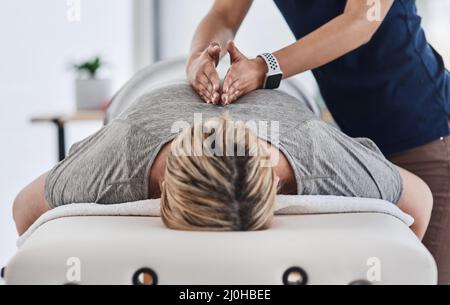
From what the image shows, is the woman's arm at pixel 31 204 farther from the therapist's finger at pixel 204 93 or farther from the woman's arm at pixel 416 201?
the woman's arm at pixel 416 201

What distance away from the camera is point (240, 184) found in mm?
1043

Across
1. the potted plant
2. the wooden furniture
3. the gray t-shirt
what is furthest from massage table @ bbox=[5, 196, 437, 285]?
the potted plant

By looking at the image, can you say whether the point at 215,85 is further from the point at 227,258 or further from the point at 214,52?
the point at 227,258

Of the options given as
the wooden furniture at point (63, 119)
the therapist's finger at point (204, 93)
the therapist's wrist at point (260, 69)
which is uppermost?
the therapist's wrist at point (260, 69)

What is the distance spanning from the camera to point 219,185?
3.41 feet

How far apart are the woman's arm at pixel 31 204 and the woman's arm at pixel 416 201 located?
693mm

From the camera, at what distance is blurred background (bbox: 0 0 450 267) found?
9.87ft

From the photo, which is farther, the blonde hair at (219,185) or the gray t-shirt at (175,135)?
the gray t-shirt at (175,135)

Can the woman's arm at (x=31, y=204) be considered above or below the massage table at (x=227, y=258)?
below

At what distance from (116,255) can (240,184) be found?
21cm

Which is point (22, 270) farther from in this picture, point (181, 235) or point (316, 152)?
point (316, 152)

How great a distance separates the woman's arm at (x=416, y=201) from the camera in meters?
1.35

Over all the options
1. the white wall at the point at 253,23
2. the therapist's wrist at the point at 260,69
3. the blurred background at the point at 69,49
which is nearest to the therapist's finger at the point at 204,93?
the therapist's wrist at the point at 260,69

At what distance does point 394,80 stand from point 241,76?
1.42 ft
